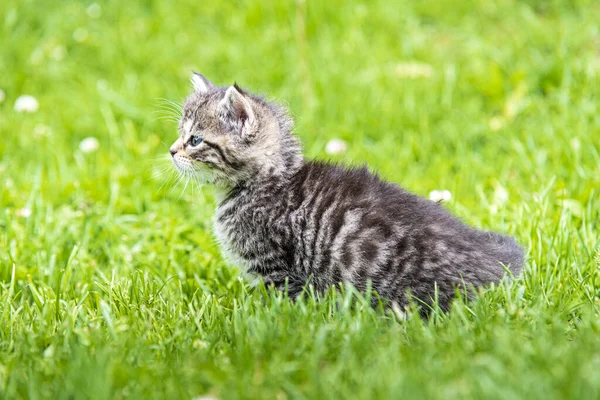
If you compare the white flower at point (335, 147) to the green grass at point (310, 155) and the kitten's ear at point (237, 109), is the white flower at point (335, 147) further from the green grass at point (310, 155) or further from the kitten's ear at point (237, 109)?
the kitten's ear at point (237, 109)

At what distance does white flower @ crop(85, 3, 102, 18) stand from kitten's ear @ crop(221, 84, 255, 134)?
5.41 meters

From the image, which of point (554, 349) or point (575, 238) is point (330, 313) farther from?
point (575, 238)

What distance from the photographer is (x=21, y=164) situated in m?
6.54

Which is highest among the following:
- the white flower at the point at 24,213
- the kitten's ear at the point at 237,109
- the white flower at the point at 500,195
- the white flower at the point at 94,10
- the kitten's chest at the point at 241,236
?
the white flower at the point at 94,10

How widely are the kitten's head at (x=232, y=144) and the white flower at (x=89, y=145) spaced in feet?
7.49

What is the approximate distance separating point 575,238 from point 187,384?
276 cm

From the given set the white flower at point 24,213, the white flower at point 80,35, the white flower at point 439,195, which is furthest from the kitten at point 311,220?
the white flower at point 80,35

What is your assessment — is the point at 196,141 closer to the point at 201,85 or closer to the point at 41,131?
the point at 201,85

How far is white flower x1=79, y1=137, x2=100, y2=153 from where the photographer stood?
6.51 meters

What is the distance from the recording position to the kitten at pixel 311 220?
12.8 feet

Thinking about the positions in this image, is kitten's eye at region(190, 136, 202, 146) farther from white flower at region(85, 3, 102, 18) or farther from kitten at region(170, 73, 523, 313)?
white flower at region(85, 3, 102, 18)

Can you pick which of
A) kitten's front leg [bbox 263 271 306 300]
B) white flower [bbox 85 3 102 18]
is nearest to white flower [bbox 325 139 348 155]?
kitten's front leg [bbox 263 271 306 300]

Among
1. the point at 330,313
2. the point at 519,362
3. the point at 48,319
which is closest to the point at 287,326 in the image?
the point at 330,313

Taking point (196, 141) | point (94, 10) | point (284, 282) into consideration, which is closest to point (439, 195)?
point (284, 282)
